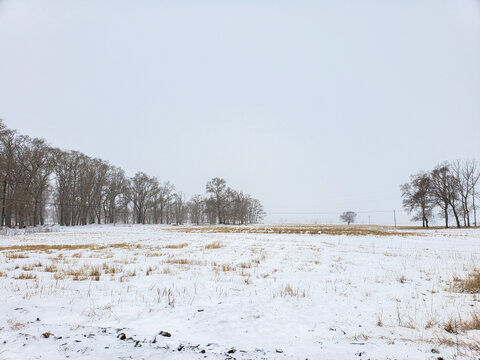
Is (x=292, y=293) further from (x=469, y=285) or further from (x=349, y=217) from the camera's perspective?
(x=349, y=217)

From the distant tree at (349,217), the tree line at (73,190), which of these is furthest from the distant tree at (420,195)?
the distant tree at (349,217)

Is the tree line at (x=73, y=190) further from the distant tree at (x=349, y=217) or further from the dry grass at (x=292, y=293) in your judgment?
the distant tree at (x=349, y=217)

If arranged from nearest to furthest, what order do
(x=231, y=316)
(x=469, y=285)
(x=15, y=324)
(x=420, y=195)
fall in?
1. (x=15, y=324)
2. (x=231, y=316)
3. (x=469, y=285)
4. (x=420, y=195)

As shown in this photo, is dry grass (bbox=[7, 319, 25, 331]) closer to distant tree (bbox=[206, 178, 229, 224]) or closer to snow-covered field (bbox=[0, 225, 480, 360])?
snow-covered field (bbox=[0, 225, 480, 360])

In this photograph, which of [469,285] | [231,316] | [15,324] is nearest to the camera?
[15,324]

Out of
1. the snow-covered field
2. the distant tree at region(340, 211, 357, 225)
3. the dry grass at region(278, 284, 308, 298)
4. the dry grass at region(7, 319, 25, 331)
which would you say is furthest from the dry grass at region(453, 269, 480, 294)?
the distant tree at region(340, 211, 357, 225)

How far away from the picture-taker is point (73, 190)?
5169cm

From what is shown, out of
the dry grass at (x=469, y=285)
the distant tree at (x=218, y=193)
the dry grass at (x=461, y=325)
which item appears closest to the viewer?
the dry grass at (x=461, y=325)

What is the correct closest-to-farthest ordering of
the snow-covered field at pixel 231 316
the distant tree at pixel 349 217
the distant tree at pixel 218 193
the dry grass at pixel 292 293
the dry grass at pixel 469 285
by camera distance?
the snow-covered field at pixel 231 316 → the dry grass at pixel 292 293 → the dry grass at pixel 469 285 → the distant tree at pixel 218 193 → the distant tree at pixel 349 217

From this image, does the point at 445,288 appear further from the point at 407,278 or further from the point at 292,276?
the point at 292,276

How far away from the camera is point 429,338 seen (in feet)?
9.87

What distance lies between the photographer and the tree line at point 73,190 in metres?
37.0

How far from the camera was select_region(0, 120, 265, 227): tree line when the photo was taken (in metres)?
37.0

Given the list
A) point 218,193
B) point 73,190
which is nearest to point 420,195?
point 218,193
